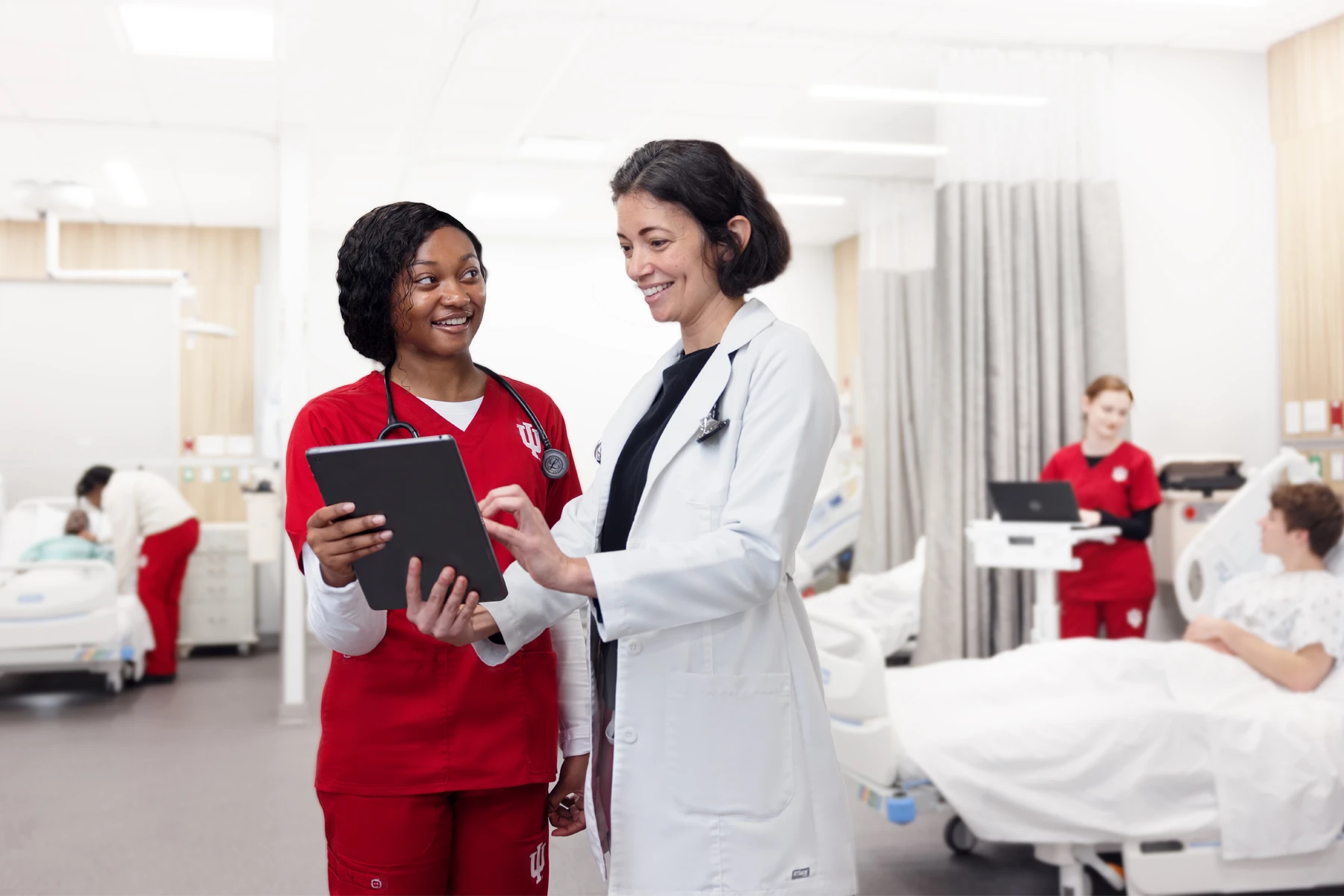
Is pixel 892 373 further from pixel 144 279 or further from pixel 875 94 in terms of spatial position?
pixel 144 279

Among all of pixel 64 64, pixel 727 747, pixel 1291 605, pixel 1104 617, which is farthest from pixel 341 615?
pixel 64 64

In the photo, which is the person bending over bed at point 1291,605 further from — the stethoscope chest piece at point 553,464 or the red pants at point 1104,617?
the stethoscope chest piece at point 553,464

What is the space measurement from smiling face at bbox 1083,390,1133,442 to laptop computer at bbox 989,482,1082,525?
0.32 metres

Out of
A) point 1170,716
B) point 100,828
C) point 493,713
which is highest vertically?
point 493,713

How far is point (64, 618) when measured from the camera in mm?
5836

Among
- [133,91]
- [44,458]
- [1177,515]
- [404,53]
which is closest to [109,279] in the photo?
[44,458]

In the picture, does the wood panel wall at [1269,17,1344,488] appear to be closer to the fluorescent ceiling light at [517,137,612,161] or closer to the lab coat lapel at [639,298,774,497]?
the fluorescent ceiling light at [517,137,612,161]

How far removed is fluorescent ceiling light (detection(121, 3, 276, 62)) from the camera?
4297 mm

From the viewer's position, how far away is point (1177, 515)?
15.7ft

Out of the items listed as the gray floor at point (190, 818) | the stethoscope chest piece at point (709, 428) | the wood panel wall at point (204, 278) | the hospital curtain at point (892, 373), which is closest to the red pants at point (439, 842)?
the stethoscope chest piece at point (709, 428)

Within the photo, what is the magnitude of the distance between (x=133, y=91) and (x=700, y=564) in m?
4.81

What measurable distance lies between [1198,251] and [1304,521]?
2174 millimetres

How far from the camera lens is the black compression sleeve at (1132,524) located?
4348 mm

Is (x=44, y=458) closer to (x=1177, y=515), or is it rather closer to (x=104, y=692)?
(x=104, y=692)
